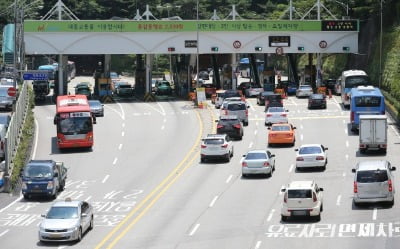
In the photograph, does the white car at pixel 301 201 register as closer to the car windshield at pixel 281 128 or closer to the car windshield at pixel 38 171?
the car windshield at pixel 38 171

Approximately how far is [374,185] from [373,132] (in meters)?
15.7

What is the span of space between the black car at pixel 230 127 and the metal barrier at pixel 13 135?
13850mm

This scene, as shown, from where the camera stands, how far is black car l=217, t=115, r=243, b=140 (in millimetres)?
68812

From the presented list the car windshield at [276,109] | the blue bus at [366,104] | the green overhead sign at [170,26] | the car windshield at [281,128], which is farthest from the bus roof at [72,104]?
the green overhead sign at [170,26]

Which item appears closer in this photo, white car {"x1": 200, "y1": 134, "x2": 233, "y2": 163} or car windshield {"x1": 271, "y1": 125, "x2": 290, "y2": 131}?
white car {"x1": 200, "y1": 134, "x2": 233, "y2": 163}

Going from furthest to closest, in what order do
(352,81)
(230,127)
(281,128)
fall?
(352,81) < (230,127) < (281,128)

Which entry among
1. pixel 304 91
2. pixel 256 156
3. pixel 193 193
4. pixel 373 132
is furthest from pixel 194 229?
pixel 304 91

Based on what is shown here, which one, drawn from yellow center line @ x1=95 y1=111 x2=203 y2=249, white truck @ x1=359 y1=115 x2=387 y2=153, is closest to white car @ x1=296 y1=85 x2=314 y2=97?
yellow center line @ x1=95 y1=111 x2=203 y2=249

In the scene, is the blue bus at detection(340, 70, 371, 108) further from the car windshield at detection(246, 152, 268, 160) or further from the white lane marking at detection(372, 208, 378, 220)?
the white lane marking at detection(372, 208, 378, 220)

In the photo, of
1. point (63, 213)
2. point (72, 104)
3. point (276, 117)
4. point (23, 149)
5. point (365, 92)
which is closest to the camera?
point (63, 213)

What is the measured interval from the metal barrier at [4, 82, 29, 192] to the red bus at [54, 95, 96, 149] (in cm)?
280

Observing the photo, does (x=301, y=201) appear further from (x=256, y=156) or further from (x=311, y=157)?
(x=311, y=157)

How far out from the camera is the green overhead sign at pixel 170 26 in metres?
98.2

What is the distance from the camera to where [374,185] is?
1778 inches
